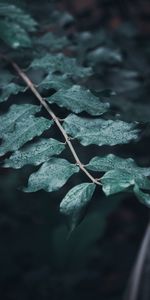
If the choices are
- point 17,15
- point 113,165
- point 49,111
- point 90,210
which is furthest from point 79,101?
point 90,210

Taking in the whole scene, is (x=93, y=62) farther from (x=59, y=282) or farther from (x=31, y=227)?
(x=59, y=282)

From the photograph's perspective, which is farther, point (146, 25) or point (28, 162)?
point (146, 25)

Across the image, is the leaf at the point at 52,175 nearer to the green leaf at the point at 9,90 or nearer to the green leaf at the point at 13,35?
the green leaf at the point at 9,90

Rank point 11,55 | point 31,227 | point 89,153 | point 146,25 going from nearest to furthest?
point 11,55
point 89,153
point 31,227
point 146,25

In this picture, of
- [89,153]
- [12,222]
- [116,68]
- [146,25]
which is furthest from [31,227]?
[146,25]

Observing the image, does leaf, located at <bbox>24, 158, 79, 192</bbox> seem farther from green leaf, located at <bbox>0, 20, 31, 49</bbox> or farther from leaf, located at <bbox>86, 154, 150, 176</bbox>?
green leaf, located at <bbox>0, 20, 31, 49</bbox>

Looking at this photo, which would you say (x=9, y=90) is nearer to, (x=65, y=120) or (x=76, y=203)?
(x=65, y=120)

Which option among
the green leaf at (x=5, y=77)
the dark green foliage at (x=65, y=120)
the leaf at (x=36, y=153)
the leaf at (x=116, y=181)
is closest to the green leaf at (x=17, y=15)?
the dark green foliage at (x=65, y=120)
